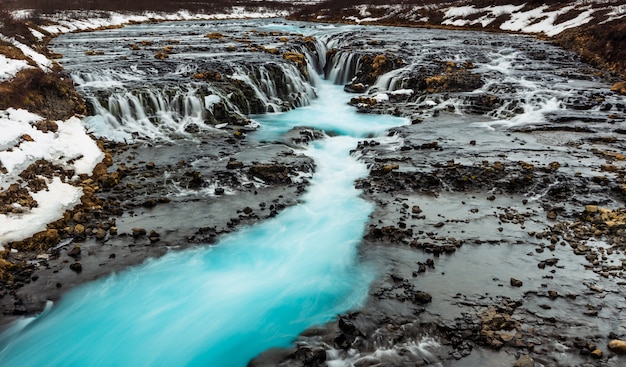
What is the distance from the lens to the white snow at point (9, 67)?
1637 centimetres

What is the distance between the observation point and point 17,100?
50.7 feet

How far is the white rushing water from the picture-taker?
7828mm

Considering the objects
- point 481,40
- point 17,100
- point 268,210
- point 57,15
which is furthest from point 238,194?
point 57,15

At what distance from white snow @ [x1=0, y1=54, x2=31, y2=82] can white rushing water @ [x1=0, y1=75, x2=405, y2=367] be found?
1206cm

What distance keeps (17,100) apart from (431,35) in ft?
128

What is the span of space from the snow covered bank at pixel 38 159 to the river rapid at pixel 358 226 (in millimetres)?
1545

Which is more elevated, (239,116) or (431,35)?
(431,35)

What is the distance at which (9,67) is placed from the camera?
675 inches

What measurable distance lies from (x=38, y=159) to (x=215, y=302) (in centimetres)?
836

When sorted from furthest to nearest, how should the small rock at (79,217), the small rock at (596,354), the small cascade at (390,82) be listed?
1. the small cascade at (390,82)
2. the small rock at (79,217)
3. the small rock at (596,354)

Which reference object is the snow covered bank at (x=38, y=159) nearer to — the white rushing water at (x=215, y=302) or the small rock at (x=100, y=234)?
the small rock at (x=100, y=234)

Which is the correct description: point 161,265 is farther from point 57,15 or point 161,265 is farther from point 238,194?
point 57,15

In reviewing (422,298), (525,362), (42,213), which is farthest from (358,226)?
(42,213)

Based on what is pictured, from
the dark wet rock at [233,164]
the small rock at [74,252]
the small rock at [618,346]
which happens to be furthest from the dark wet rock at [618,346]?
the dark wet rock at [233,164]
